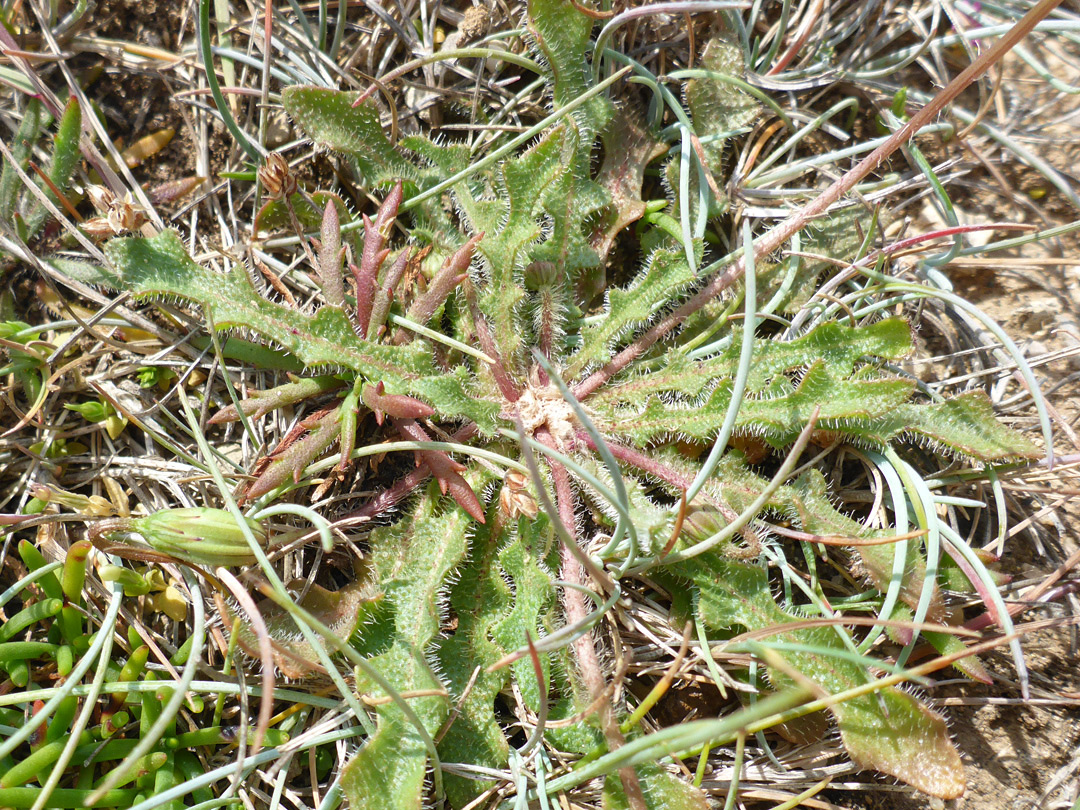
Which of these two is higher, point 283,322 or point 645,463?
point 283,322

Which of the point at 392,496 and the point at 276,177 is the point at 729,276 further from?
the point at 276,177

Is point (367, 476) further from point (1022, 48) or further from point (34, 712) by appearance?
point (1022, 48)

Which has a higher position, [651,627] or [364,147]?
[364,147]

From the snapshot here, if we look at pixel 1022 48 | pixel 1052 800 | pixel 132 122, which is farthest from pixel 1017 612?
pixel 132 122

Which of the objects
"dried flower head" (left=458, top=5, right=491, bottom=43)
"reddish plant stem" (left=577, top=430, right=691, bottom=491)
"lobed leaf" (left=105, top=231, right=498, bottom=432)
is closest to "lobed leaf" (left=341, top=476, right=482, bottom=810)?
"lobed leaf" (left=105, top=231, right=498, bottom=432)

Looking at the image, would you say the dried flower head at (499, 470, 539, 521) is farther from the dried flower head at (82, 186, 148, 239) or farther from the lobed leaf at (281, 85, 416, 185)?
the dried flower head at (82, 186, 148, 239)

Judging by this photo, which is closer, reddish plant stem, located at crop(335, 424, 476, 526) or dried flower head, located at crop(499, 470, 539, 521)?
dried flower head, located at crop(499, 470, 539, 521)

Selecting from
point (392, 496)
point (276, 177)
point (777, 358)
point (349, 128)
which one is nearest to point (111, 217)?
point (276, 177)
